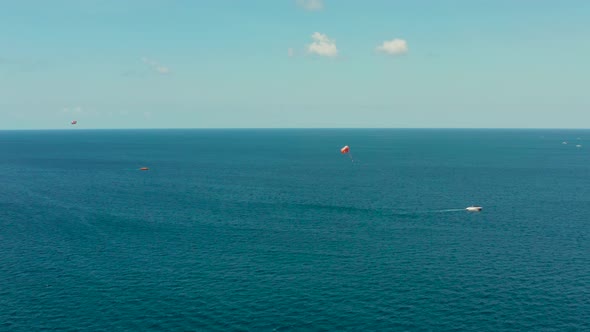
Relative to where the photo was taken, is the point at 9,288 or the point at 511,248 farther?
the point at 511,248

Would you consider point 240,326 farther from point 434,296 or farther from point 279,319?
point 434,296

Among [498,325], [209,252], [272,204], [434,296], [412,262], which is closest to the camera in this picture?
[498,325]

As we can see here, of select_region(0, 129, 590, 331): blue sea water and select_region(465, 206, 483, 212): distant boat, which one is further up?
select_region(465, 206, 483, 212): distant boat

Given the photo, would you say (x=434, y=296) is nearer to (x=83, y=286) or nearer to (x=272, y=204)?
(x=83, y=286)

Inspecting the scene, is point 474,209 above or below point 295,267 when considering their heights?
above

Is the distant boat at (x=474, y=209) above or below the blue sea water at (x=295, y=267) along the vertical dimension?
above

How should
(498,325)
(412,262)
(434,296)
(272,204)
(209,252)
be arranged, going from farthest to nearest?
(272,204), (209,252), (412,262), (434,296), (498,325)

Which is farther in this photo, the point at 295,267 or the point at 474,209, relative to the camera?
the point at 474,209

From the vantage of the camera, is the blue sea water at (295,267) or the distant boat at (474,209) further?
the distant boat at (474,209)

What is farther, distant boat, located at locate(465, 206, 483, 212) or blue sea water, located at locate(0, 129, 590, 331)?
distant boat, located at locate(465, 206, 483, 212)

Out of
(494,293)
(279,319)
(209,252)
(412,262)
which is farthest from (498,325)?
(209,252)
